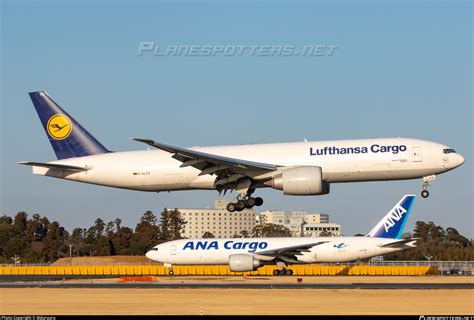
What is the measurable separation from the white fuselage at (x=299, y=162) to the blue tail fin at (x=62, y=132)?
1.92 m

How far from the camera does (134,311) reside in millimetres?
39188

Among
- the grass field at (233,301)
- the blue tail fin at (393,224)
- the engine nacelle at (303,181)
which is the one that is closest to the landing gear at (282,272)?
the blue tail fin at (393,224)

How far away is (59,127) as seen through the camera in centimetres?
6122

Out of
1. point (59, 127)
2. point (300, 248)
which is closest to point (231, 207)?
point (59, 127)

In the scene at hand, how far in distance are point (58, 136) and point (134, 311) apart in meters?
24.3

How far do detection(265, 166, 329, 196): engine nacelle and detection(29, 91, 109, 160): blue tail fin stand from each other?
13.7 meters

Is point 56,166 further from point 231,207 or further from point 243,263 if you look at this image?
point 243,263

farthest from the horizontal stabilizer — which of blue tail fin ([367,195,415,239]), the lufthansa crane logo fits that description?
the lufthansa crane logo

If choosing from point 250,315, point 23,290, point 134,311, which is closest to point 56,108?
point 23,290

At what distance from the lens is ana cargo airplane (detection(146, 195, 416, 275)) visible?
6894 centimetres

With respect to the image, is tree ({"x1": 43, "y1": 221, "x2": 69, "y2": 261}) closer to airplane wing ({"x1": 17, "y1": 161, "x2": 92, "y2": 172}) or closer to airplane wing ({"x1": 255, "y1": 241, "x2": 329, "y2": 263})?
airplane wing ({"x1": 255, "y1": 241, "x2": 329, "y2": 263})

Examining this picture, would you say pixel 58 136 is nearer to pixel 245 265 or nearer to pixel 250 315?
pixel 245 265

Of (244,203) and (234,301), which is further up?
(244,203)

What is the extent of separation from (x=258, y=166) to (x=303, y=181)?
2885 mm
